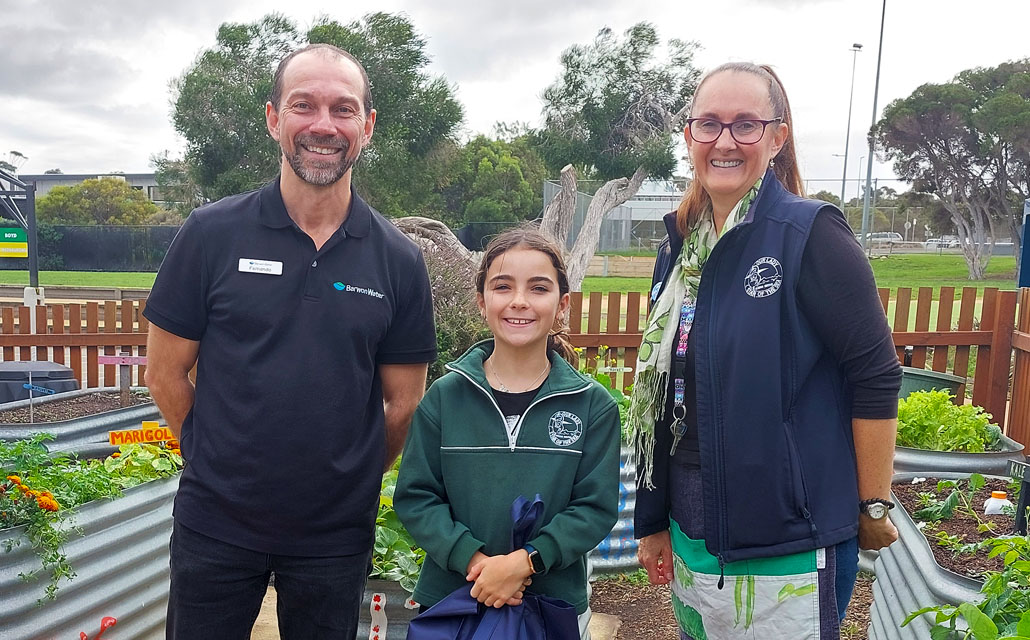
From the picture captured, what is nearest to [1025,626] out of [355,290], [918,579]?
[918,579]

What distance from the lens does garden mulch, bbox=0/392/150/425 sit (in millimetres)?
5008

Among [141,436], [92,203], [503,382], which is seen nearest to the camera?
[503,382]

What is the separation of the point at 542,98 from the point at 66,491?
1768 cm

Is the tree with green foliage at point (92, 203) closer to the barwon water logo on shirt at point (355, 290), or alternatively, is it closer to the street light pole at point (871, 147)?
the street light pole at point (871, 147)

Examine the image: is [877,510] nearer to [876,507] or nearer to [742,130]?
[876,507]

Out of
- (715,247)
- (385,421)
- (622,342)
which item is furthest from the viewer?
(622,342)

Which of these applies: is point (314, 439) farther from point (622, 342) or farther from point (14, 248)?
point (14, 248)

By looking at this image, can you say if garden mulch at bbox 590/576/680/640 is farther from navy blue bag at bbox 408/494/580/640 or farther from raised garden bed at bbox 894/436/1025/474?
navy blue bag at bbox 408/494/580/640

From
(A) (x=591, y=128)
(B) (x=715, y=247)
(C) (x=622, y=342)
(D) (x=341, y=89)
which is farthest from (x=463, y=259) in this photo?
(A) (x=591, y=128)

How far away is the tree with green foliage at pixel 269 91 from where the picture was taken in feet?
64.5

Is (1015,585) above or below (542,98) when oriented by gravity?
below

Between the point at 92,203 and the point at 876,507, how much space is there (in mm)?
55872

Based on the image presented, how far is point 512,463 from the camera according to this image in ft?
6.94

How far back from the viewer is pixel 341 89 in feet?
7.21
